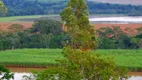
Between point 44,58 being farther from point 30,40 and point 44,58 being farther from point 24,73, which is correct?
point 30,40

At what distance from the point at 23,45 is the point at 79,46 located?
14743 millimetres

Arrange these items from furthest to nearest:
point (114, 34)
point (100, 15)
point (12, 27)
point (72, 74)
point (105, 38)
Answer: point (100, 15) < point (12, 27) < point (114, 34) < point (105, 38) < point (72, 74)

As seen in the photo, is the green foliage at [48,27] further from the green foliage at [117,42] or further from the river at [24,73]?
the river at [24,73]

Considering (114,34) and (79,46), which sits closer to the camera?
(79,46)

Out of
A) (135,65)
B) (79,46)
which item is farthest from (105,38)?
(79,46)

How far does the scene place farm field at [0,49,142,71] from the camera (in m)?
21.6

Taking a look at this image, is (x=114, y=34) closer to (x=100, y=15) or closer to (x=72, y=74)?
(x=72, y=74)

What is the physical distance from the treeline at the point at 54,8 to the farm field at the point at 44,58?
29.2m

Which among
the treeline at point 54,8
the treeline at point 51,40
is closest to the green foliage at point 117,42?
the treeline at point 51,40

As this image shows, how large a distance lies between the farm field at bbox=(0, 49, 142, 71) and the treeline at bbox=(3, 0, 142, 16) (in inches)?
1150

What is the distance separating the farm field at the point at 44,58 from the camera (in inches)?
850

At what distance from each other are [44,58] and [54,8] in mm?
38167

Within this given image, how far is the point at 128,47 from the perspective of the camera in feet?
91.0

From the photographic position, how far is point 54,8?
6072 centimetres
